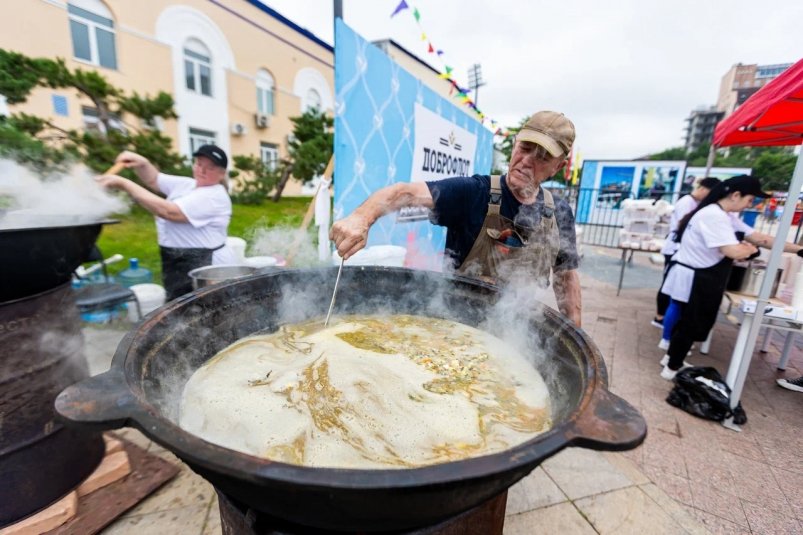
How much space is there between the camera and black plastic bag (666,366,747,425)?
3.09m

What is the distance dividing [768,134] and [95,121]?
12.7 metres

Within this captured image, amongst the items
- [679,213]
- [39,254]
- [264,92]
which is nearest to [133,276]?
[39,254]

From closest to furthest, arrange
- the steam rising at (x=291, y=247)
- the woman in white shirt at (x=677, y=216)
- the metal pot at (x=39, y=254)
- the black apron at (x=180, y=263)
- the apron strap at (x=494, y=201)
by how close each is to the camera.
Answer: the metal pot at (x=39, y=254)
the apron strap at (x=494, y=201)
the black apron at (x=180, y=263)
the steam rising at (x=291, y=247)
the woman in white shirt at (x=677, y=216)

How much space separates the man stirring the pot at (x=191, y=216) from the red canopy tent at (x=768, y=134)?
4.58 metres

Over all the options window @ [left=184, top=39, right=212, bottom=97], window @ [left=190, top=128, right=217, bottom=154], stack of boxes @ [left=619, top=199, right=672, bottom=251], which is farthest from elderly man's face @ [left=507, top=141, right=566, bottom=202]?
window @ [left=184, top=39, right=212, bottom=97]

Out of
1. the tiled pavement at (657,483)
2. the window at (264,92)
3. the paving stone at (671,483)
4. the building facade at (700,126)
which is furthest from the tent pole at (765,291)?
the building facade at (700,126)

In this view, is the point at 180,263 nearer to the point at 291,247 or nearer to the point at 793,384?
the point at 291,247

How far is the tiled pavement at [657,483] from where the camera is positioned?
194 centimetres

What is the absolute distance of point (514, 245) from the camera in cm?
232

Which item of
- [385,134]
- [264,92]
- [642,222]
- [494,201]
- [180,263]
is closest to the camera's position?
[494,201]

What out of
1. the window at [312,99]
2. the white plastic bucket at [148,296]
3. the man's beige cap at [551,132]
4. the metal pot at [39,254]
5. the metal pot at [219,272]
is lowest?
the white plastic bucket at [148,296]

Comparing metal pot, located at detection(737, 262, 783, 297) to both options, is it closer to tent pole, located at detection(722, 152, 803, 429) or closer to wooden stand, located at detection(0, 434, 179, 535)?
tent pole, located at detection(722, 152, 803, 429)

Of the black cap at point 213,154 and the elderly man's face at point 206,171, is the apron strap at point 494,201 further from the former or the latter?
the elderly man's face at point 206,171

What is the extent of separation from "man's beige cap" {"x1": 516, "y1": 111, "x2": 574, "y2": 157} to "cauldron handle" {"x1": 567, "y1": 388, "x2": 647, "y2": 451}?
1528mm
